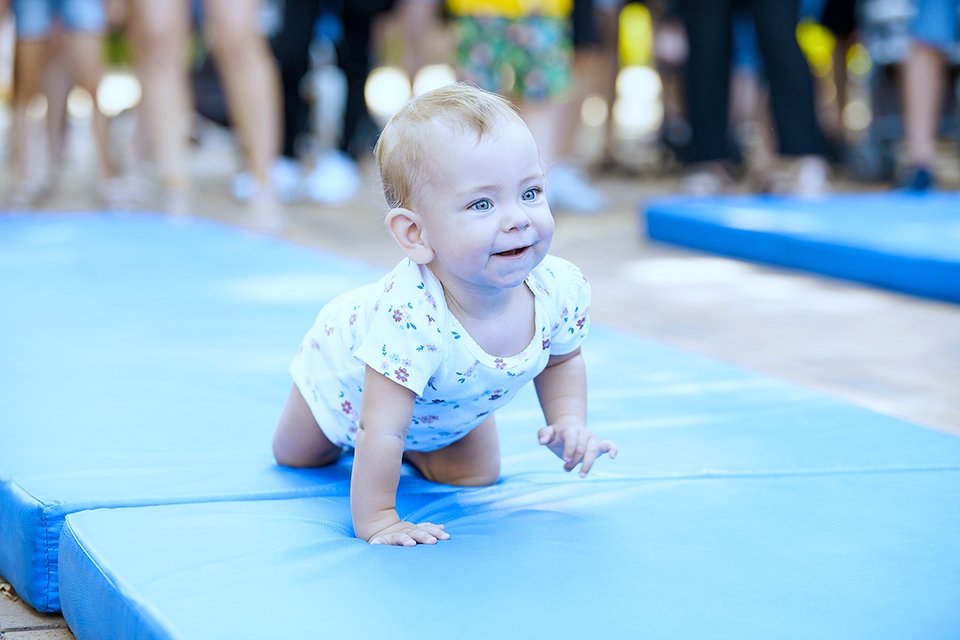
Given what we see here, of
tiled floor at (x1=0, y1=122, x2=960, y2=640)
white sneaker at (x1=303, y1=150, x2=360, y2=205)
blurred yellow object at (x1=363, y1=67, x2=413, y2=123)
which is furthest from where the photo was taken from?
blurred yellow object at (x1=363, y1=67, x2=413, y2=123)

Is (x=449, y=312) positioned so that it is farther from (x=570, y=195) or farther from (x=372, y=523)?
(x=570, y=195)

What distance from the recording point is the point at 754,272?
11.4ft

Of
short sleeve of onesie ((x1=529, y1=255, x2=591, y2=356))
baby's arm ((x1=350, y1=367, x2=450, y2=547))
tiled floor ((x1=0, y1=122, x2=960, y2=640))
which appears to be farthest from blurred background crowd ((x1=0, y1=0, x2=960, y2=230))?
baby's arm ((x1=350, y1=367, x2=450, y2=547))

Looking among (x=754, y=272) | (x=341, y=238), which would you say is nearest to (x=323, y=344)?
(x=754, y=272)

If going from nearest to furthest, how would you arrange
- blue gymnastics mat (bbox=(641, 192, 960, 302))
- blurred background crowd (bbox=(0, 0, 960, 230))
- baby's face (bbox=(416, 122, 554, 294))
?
baby's face (bbox=(416, 122, 554, 294)) → blue gymnastics mat (bbox=(641, 192, 960, 302)) → blurred background crowd (bbox=(0, 0, 960, 230))

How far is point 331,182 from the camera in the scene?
17.1 ft

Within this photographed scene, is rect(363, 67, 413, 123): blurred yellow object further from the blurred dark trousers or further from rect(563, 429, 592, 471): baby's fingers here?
rect(563, 429, 592, 471): baby's fingers

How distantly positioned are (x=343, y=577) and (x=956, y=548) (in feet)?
2.30

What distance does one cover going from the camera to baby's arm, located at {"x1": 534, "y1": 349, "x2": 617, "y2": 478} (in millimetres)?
1331

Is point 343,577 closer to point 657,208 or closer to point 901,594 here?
point 901,594

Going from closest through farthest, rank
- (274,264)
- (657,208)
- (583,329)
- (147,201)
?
(583,329) → (274,264) → (657,208) → (147,201)

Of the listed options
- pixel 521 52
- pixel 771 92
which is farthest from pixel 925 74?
pixel 521 52

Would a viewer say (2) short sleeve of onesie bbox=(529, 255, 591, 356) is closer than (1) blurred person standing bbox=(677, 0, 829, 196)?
Yes

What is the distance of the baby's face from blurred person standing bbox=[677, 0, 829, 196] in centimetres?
343
